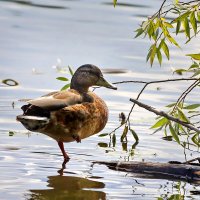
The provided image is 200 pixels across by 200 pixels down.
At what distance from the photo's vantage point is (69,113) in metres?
9.49

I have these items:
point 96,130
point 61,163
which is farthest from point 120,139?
point 61,163

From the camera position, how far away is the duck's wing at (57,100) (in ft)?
30.1

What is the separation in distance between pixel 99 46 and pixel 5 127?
472 cm

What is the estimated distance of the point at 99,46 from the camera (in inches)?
591

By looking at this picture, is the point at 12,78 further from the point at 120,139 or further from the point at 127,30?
the point at 127,30

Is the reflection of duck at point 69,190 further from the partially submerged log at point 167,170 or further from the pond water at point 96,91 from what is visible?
the partially submerged log at point 167,170

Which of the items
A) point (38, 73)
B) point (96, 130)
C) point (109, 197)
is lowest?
point (109, 197)

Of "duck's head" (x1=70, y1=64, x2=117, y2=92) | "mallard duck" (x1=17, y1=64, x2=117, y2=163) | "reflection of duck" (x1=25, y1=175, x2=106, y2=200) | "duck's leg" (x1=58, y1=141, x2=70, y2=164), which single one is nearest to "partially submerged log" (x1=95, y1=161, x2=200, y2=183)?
"reflection of duck" (x1=25, y1=175, x2=106, y2=200)

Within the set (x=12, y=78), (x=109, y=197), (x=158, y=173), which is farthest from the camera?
(x=12, y=78)

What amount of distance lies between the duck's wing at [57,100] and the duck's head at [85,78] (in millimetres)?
339

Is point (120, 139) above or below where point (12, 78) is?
below

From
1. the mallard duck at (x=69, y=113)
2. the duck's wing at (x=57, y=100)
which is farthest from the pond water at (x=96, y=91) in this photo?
the duck's wing at (x=57, y=100)

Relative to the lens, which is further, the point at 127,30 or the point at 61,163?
the point at 127,30

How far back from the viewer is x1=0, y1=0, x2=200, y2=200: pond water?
855 centimetres
